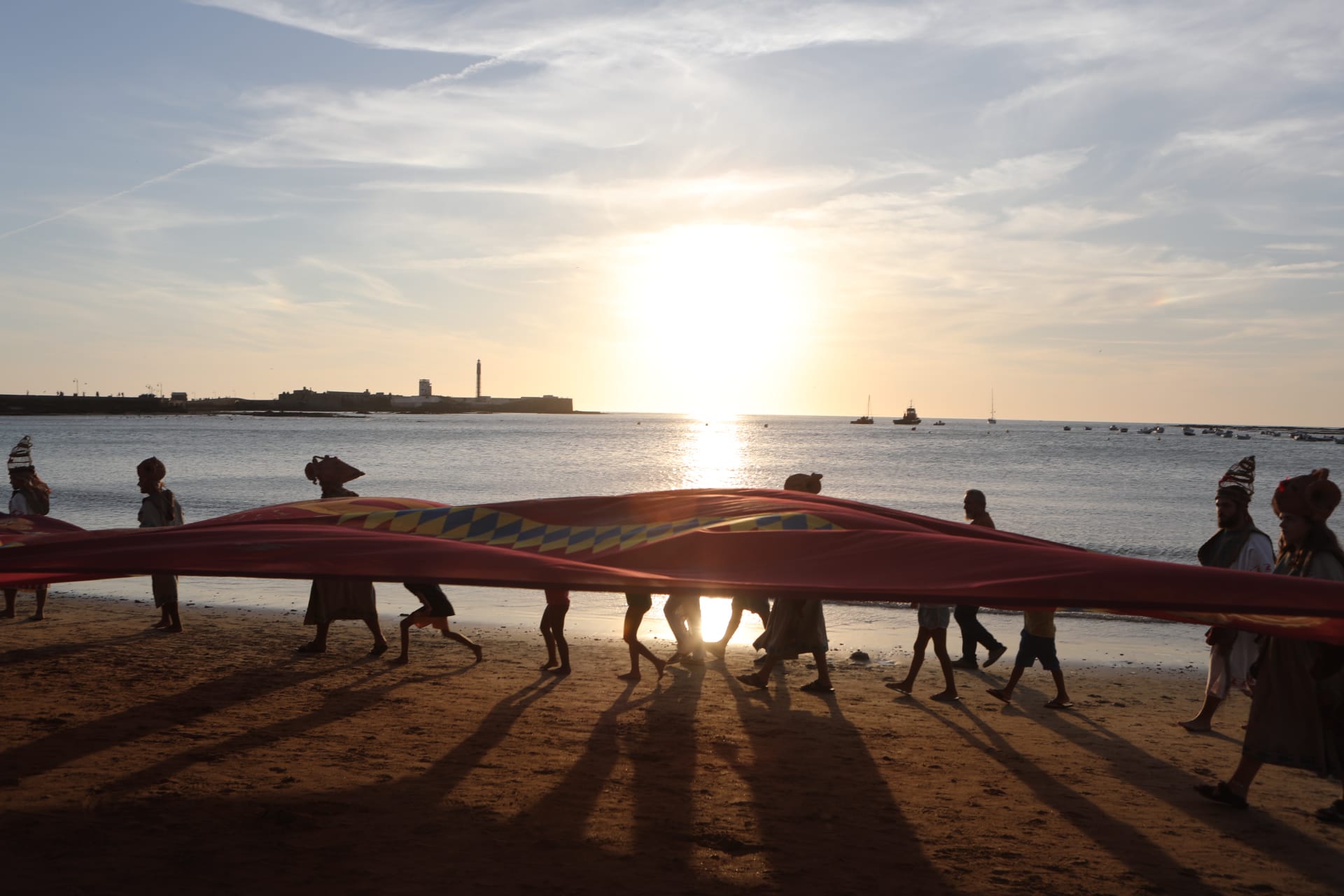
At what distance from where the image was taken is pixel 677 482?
4975cm

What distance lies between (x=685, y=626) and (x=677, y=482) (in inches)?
1590

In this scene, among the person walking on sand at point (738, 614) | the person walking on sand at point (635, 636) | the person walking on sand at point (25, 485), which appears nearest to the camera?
the person walking on sand at point (635, 636)

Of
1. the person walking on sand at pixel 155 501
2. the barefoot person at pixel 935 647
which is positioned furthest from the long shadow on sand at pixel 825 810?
the person walking on sand at pixel 155 501

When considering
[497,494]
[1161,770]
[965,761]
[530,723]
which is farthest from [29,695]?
[497,494]

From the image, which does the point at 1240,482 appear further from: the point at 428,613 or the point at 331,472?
the point at 331,472

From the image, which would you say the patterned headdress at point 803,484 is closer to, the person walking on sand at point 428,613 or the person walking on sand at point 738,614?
the person walking on sand at point 738,614

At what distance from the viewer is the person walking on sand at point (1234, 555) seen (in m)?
6.32

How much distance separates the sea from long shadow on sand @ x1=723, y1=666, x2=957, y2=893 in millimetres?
3355

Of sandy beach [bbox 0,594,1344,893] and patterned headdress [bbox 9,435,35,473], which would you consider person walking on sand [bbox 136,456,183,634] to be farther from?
patterned headdress [bbox 9,435,35,473]

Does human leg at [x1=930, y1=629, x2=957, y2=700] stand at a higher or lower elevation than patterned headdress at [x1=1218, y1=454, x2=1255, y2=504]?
lower

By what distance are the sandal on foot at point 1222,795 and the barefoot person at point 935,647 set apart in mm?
2165

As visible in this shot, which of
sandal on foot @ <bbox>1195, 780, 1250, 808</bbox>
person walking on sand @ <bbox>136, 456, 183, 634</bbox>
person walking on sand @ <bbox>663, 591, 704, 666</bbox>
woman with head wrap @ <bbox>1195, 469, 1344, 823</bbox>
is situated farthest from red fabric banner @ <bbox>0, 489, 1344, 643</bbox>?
person walking on sand @ <bbox>663, 591, 704, 666</bbox>

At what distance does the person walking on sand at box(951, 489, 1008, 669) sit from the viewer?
7.79 metres

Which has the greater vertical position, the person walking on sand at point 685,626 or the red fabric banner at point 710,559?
the red fabric banner at point 710,559
